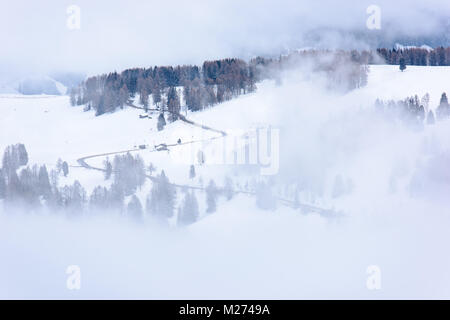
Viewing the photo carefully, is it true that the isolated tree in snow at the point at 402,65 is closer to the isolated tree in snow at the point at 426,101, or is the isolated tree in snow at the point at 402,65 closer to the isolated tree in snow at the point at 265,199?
the isolated tree in snow at the point at 426,101

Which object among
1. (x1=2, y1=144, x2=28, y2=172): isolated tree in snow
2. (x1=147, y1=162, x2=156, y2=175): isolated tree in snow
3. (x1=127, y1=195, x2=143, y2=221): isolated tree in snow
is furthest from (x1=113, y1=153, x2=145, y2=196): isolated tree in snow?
(x1=2, y1=144, x2=28, y2=172): isolated tree in snow

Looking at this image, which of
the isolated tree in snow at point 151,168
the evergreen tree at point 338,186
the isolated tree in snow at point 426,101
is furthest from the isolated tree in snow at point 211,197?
the isolated tree in snow at point 426,101

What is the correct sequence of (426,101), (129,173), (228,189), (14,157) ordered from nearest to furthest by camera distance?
(228,189) < (129,173) < (14,157) < (426,101)

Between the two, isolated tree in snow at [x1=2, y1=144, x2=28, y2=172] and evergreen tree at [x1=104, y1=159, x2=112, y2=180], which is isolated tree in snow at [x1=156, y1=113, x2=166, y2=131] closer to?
isolated tree in snow at [x1=2, y1=144, x2=28, y2=172]

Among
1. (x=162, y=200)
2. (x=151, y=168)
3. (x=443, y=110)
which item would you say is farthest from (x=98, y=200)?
(x=443, y=110)

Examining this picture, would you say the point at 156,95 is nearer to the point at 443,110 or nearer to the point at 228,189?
the point at 228,189

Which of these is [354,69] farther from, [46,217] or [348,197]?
[46,217]
